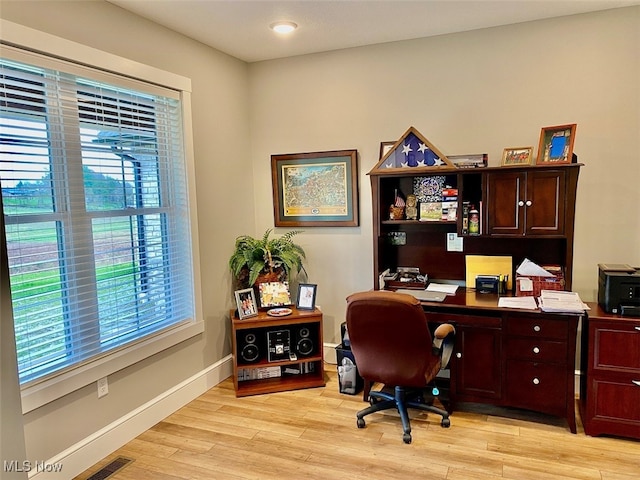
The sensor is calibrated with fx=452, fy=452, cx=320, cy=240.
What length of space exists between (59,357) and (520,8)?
3.50 meters

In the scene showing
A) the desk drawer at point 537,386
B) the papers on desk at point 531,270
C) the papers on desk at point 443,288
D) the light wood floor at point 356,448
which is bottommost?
the light wood floor at point 356,448

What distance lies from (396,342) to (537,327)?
3.00ft

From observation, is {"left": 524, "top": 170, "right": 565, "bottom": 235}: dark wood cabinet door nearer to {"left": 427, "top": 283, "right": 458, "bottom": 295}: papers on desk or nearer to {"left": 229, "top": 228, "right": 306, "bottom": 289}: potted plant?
{"left": 427, "top": 283, "right": 458, "bottom": 295}: papers on desk

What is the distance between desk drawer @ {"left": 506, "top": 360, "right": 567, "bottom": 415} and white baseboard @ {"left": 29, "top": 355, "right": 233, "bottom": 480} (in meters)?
2.22

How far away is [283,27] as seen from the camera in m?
3.16

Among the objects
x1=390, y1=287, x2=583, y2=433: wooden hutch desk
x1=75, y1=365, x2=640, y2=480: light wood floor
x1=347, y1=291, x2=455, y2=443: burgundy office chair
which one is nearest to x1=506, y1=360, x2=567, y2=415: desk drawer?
x1=390, y1=287, x2=583, y2=433: wooden hutch desk

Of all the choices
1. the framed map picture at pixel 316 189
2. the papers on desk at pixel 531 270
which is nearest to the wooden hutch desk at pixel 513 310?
the papers on desk at pixel 531 270

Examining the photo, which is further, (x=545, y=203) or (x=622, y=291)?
(x=545, y=203)

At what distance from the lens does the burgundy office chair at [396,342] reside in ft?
8.47

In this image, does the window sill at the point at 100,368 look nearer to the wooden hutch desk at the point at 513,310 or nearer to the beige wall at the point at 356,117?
the beige wall at the point at 356,117

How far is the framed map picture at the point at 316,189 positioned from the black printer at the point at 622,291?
1.85 meters

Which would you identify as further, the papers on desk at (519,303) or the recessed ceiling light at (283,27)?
the recessed ceiling light at (283,27)

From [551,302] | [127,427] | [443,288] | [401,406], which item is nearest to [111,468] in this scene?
[127,427]

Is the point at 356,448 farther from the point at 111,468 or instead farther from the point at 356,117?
the point at 356,117
